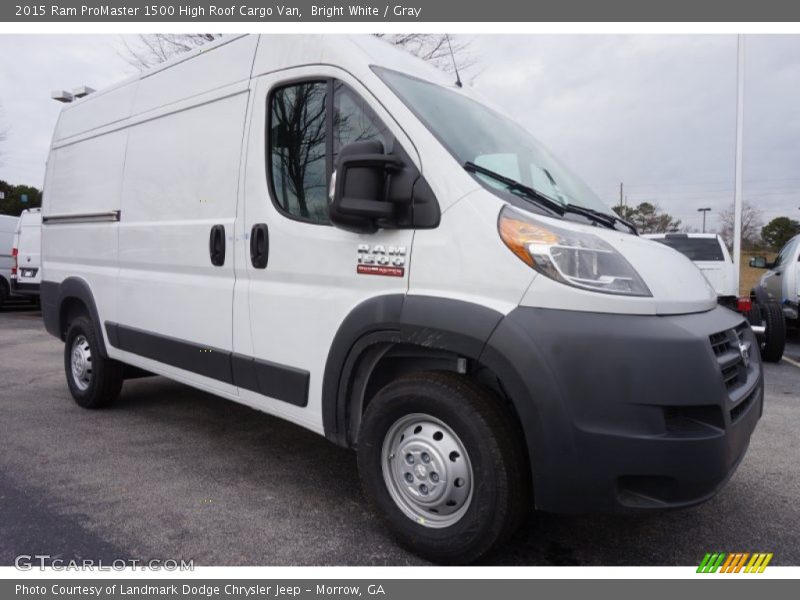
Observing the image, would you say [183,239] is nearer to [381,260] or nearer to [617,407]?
[381,260]

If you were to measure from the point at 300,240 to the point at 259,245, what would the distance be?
327 mm

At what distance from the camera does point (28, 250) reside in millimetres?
12711

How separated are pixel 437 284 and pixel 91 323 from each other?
11.8ft

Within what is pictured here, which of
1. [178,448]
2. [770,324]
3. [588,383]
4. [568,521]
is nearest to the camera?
[588,383]

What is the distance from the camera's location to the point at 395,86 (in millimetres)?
2721

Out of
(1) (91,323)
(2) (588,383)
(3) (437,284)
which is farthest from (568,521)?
(1) (91,323)

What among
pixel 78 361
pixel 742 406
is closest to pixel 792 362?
pixel 742 406

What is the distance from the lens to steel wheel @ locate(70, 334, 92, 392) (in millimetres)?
4941

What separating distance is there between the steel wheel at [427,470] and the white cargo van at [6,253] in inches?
573

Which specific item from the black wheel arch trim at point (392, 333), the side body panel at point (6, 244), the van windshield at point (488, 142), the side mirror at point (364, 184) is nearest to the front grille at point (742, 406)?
the black wheel arch trim at point (392, 333)

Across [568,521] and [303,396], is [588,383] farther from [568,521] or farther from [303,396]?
[303,396]

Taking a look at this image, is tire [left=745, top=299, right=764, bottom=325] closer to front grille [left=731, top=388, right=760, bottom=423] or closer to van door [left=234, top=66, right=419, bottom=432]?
front grille [left=731, top=388, right=760, bottom=423]

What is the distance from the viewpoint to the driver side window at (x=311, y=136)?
2787mm

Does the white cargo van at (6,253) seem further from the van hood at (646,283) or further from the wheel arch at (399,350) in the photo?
the van hood at (646,283)
